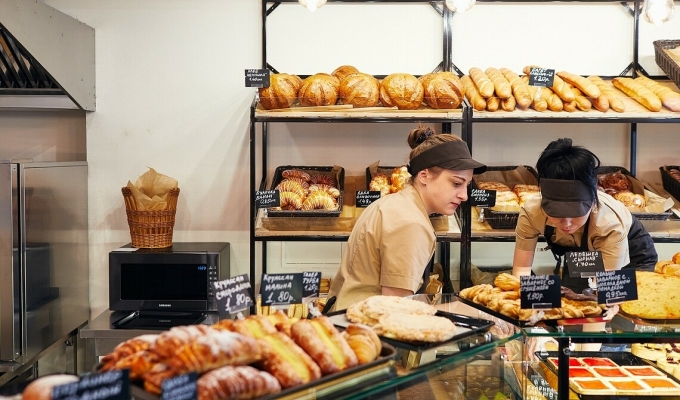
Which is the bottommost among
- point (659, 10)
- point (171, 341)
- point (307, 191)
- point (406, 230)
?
point (171, 341)

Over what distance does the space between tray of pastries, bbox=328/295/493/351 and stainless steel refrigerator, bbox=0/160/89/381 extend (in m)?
2.11

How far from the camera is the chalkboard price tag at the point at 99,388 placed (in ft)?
3.30

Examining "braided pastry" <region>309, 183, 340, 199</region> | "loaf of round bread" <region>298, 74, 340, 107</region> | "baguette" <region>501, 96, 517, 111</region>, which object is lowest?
"braided pastry" <region>309, 183, 340, 199</region>

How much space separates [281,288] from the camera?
1.63 metres

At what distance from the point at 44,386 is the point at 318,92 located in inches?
103

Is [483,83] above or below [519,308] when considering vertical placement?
above

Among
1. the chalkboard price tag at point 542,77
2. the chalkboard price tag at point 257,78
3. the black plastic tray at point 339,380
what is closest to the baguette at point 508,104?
the chalkboard price tag at point 542,77

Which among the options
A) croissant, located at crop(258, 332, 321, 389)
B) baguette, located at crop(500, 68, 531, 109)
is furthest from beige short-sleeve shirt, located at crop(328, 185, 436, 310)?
baguette, located at crop(500, 68, 531, 109)

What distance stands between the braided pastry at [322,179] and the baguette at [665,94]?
5.97 feet

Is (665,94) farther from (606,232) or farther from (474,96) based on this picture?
(606,232)

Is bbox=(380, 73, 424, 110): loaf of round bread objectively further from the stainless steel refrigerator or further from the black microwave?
the stainless steel refrigerator

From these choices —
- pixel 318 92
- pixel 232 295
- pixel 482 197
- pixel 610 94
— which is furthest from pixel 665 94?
pixel 232 295

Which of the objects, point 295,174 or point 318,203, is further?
point 295,174

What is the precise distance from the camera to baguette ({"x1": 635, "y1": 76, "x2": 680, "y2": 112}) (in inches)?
140
